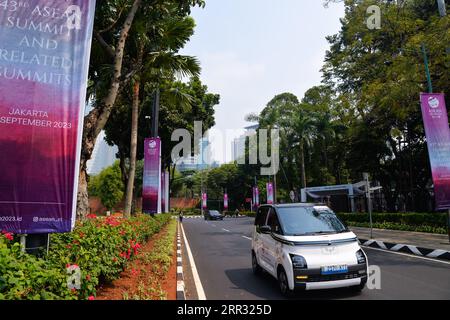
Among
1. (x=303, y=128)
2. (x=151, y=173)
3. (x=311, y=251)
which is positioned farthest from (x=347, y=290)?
(x=303, y=128)

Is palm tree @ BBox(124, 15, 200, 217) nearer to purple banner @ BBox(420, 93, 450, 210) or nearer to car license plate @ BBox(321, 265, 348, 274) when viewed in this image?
purple banner @ BBox(420, 93, 450, 210)

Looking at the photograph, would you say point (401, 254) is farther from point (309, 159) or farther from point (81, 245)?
point (309, 159)

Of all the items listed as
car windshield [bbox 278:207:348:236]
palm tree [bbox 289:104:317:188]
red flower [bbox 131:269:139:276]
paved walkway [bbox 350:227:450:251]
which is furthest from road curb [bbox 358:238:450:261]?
palm tree [bbox 289:104:317:188]

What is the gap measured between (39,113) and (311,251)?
477 cm

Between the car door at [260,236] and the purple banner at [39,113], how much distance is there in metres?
4.24

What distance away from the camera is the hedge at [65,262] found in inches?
124

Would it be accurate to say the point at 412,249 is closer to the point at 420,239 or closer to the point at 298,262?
the point at 420,239

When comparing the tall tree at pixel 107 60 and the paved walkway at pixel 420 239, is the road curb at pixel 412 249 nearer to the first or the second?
the paved walkway at pixel 420 239

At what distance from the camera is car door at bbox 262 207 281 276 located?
6457 millimetres

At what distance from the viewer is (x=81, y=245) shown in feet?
17.2

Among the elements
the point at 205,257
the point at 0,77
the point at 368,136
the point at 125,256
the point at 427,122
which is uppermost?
the point at 368,136

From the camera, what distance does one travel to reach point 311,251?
228 inches
